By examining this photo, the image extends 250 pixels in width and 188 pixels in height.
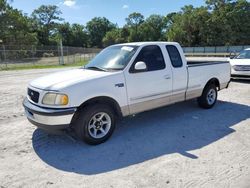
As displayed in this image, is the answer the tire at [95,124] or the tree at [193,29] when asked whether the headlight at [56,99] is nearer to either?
Result: the tire at [95,124]

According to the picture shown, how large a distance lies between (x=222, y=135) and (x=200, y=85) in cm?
188

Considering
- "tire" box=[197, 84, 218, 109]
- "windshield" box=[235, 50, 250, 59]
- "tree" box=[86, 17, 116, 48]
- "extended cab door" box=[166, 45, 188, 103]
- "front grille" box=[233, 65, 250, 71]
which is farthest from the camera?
"tree" box=[86, 17, 116, 48]

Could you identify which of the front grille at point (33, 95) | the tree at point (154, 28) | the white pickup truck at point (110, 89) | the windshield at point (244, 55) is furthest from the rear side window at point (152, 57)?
the tree at point (154, 28)

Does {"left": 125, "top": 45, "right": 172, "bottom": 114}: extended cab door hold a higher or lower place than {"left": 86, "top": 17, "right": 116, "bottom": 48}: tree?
lower

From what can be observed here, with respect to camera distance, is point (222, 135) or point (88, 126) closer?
point (88, 126)

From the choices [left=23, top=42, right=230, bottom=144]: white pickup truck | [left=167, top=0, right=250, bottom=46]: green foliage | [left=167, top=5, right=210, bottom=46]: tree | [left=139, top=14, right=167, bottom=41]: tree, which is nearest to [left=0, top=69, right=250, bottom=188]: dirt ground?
[left=23, top=42, right=230, bottom=144]: white pickup truck

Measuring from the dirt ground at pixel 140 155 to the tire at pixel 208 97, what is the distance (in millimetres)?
598

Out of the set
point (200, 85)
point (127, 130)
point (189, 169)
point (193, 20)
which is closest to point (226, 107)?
point (200, 85)

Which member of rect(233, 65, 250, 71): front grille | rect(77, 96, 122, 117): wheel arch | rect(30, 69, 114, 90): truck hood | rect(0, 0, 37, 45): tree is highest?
rect(0, 0, 37, 45): tree

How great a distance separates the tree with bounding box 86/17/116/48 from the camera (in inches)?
4242

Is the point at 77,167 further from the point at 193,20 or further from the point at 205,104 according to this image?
the point at 193,20

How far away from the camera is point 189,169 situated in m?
3.71

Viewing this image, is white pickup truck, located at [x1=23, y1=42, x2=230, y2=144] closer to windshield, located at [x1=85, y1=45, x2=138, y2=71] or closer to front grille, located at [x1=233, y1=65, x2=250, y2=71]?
windshield, located at [x1=85, y1=45, x2=138, y2=71]

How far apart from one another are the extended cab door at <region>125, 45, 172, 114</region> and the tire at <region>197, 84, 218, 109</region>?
155cm
